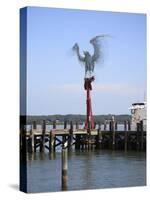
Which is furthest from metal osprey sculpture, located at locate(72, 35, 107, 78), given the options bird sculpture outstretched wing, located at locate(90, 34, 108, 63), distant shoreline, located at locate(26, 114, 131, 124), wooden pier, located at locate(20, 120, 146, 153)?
wooden pier, located at locate(20, 120, 146, 153)

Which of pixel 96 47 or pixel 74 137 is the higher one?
pixel 96 47

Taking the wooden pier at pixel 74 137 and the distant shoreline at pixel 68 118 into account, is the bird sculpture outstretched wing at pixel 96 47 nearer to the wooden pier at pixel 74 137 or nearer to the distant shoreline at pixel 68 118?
the distant shoreline at pixel 68 118

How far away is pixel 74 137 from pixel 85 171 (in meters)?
0.59

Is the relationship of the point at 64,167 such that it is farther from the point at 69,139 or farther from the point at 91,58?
the point at 91,58

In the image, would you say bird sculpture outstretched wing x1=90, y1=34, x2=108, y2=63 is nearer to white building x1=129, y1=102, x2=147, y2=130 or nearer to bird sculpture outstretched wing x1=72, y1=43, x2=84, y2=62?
bird sculpture outstretched wing x1=72, y1=43, x2=84, y2=62

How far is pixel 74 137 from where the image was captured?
44.7 feet

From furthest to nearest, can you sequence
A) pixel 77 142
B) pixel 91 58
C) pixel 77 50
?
1. pixel 77 142
2. pixel 91 58
3. pixel 77 50

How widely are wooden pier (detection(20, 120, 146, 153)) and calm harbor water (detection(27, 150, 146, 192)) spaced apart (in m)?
0.16

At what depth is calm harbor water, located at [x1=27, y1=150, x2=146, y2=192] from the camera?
1284 centimetres

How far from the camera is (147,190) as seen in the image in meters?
13.1

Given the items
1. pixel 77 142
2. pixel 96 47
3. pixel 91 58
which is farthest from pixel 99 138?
pixel 96 47

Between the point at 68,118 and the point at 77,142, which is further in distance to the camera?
the point at 77,142

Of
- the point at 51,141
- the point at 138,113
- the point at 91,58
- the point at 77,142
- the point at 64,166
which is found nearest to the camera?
the point at 64,166

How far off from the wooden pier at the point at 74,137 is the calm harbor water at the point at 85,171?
0.51ft
